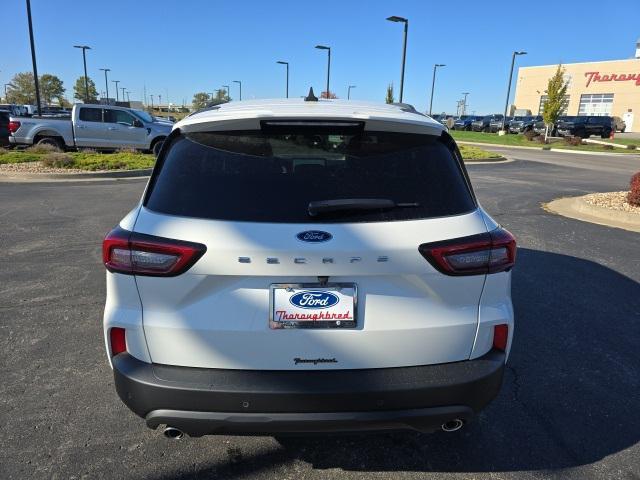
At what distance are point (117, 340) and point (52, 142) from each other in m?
17.9

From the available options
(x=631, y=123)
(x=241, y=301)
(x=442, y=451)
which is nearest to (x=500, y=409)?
(x=442, y=451)

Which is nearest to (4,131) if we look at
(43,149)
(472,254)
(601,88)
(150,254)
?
(43,149)

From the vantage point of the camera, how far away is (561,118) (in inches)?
1767

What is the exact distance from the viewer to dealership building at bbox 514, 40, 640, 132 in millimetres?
60188

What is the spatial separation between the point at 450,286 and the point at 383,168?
2.02ft

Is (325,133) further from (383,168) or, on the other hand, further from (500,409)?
(500,409)

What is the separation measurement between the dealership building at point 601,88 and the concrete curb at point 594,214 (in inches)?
2053

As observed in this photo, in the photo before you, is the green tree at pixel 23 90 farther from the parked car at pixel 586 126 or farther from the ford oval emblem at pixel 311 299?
the ford oval emblem at pixel 311 299

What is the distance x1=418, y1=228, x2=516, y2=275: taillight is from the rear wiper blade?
243 millimetres

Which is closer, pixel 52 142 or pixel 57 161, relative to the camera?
pixel 57 161

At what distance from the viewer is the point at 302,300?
2.06 meters

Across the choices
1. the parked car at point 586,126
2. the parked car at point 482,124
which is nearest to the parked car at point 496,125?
the parked car at point 482,124

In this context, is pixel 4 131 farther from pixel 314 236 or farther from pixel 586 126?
pixel 586 126

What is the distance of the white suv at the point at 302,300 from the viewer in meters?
2.05
